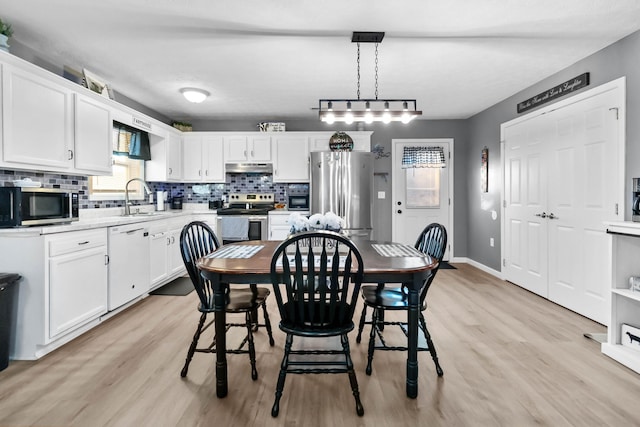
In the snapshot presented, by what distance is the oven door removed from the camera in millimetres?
5109

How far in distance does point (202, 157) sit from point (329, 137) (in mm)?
2008

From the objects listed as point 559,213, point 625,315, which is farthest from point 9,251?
point 559,213

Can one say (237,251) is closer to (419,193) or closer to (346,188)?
(346,188)

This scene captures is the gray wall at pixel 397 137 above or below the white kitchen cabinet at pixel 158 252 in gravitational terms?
above

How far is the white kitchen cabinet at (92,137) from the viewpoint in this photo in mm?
3105

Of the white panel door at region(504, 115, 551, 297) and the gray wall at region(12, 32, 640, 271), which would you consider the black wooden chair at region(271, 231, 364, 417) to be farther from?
the gray wall at region(12, 32, 640, 271)

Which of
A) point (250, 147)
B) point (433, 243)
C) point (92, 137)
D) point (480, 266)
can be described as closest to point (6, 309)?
point (92, 137)

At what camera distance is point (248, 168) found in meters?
5.47

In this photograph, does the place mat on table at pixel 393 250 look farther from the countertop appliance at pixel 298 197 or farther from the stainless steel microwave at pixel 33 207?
the countertop appliance at pixel 298 197

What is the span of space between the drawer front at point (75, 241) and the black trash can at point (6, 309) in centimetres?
27

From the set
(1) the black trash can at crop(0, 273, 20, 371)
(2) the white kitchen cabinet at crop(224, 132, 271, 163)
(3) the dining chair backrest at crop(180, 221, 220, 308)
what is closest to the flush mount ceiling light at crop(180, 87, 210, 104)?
Result: (2) the white kitchen cabinet at crop(224, 132, 271, 163)

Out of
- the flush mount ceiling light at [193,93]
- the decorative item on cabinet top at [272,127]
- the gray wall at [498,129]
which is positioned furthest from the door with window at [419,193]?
the flush mount ceiling light at [193,93]

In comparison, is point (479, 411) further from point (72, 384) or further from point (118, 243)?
point (118, 243)

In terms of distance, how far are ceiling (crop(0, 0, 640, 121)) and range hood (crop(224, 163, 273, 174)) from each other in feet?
4.31
